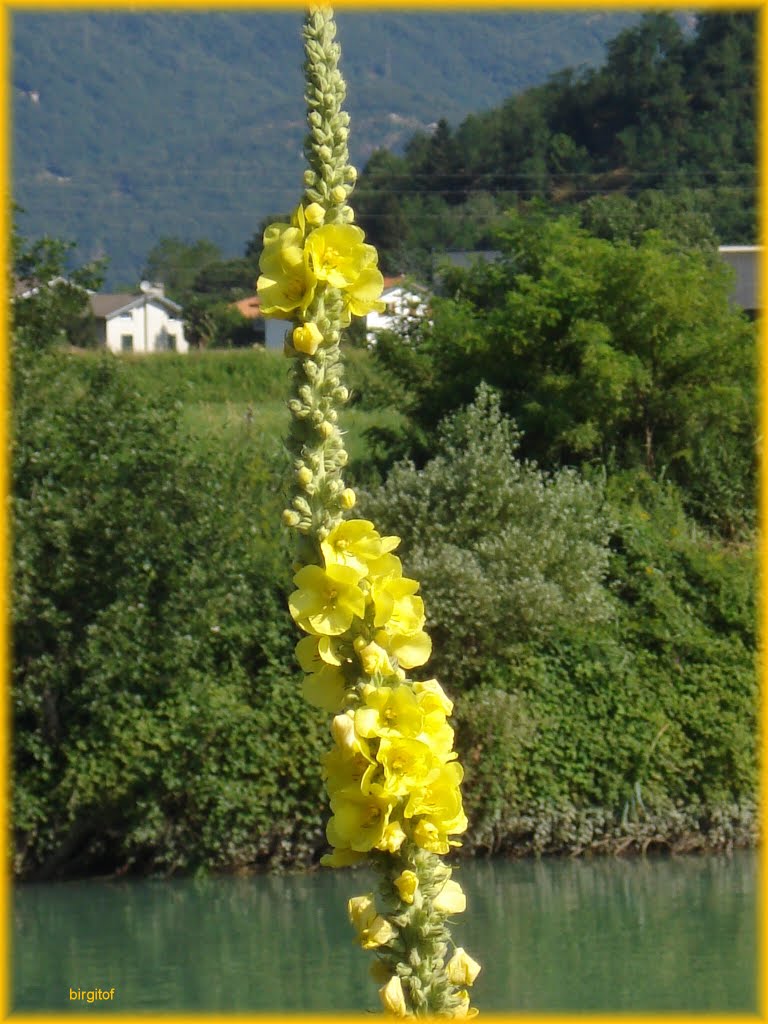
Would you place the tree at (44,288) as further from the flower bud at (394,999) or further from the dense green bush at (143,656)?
the flower bud at (394,999)

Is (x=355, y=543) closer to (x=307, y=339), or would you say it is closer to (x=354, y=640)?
(x=354, y=640)

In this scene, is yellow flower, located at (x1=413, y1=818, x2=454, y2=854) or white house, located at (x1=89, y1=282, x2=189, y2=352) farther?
white house, located at (x1=89, y1=282, x2=189, y2=352)

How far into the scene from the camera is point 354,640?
1.90 m

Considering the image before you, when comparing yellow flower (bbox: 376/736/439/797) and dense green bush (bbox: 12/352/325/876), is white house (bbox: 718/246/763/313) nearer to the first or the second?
dense green bush (bbox: 12/352/325/876)

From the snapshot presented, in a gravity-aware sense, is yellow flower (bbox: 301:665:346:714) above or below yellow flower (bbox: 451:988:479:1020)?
above

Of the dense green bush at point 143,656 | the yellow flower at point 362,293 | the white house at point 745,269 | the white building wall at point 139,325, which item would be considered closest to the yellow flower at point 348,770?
the yellow flower at point 362,293

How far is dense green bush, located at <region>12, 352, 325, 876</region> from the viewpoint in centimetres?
1305

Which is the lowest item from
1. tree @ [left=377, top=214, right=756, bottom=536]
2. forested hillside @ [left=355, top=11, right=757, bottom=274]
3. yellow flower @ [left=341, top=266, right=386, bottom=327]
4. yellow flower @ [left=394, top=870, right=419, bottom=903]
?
yellow flower @ [left=394, top=870, right=419, bottom=903]

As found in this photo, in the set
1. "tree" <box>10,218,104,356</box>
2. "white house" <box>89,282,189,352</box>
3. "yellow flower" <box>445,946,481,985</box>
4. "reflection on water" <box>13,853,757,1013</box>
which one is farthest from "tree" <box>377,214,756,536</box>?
"white house" <box>89,282,189,352</box>

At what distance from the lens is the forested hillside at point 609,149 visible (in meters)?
43.7

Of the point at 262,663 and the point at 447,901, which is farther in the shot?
the point at 262,663

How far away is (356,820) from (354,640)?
0.25 m

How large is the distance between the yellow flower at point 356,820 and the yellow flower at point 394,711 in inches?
4.0

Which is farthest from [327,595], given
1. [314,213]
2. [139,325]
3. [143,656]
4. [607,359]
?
[139,325]
